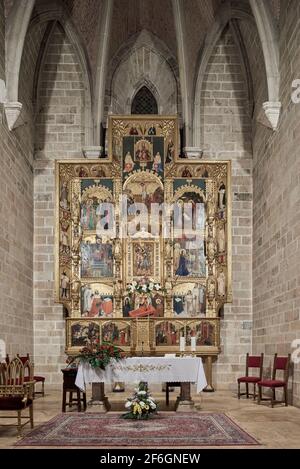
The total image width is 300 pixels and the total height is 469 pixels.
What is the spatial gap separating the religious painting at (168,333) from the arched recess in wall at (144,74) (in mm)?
5676

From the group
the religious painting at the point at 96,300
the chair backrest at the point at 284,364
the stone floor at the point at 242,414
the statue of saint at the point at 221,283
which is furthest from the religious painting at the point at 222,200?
the chair backrest at the point at 284,364

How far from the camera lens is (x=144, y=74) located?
1823 cm

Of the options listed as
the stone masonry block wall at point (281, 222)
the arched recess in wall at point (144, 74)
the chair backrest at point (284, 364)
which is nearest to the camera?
the chair backrest at point (284, 364)

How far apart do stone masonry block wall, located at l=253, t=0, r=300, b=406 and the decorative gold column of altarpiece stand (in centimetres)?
86

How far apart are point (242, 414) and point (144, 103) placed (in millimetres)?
9735

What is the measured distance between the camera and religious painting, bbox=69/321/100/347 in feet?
50.7

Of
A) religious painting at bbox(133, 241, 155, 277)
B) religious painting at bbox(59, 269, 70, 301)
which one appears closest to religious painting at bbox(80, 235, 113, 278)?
religious painting at bbox(59, 269, 70, 301)

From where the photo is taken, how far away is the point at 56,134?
17438 millimetres

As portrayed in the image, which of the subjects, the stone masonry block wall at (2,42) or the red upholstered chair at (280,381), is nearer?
the red upholstered chair at (280,381)

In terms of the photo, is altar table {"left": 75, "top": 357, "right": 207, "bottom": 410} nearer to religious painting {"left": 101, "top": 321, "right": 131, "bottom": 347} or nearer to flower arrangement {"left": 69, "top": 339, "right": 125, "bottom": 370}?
flower arrangement {"left": 69, "top": 339, "right": 125, "bottom": 370}

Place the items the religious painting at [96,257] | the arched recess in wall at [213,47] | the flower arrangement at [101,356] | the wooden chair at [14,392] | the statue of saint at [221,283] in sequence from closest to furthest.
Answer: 1. the wooden chair at [14,392]
2. the flower arrangement at [101,356]
3. the statue of saint at [221,283]
4. the arched recess in wall at [213,47]
5. the religious painting at [96,257]

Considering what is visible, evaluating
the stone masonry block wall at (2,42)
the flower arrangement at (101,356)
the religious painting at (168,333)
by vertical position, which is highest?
the stone masonry block wall at (2,42)

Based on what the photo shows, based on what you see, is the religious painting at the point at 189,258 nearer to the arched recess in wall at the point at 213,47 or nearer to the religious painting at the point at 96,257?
the religious painting at the point at 96,257

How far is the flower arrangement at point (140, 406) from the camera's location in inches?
401
